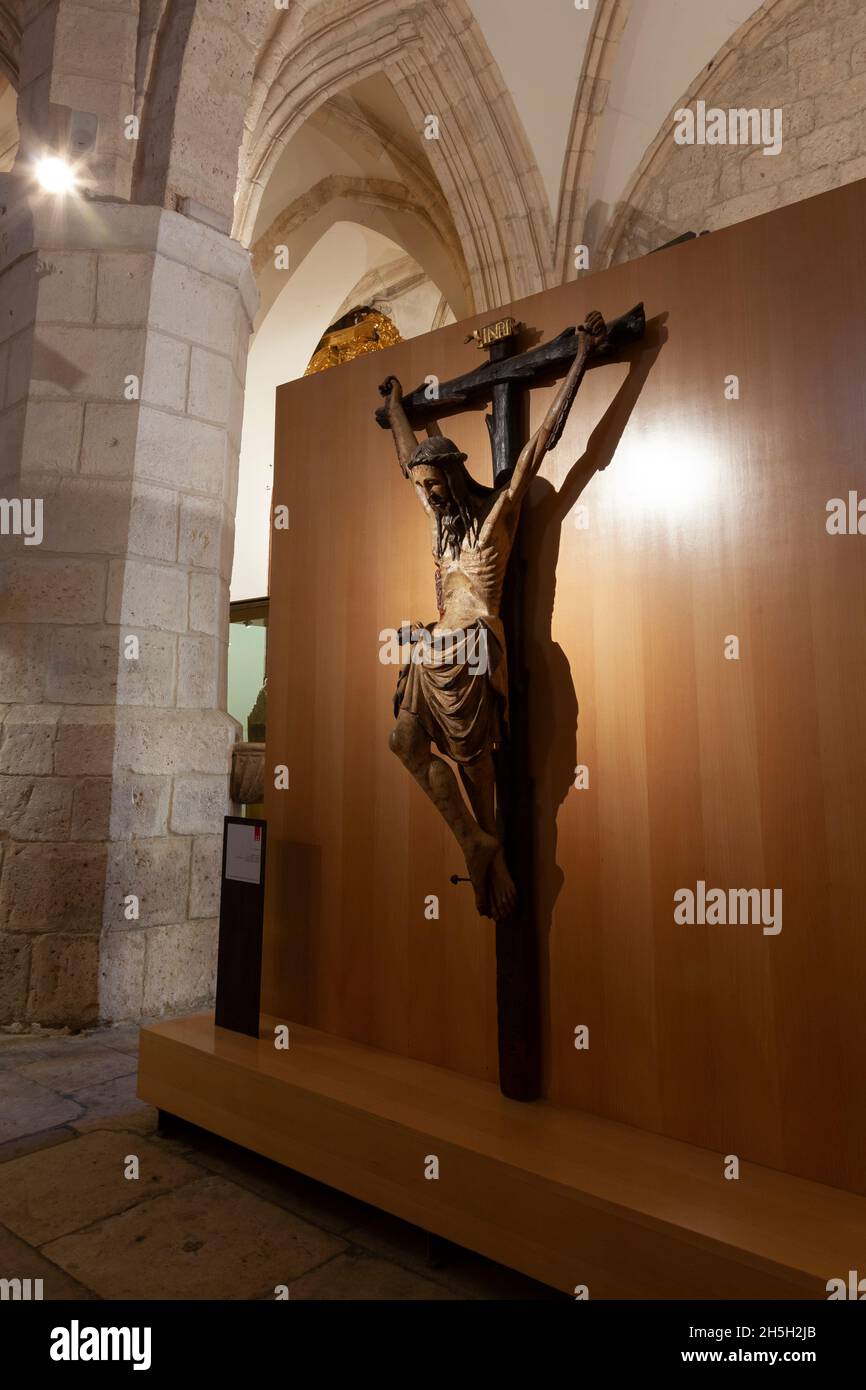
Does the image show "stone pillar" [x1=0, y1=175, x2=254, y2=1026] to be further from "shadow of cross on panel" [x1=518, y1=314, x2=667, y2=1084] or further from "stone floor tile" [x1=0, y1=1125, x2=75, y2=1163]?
"shadow of cross on panel" [x1=518, y1=314, x2=667, y2=1084]

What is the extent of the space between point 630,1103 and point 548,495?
1.59 meters

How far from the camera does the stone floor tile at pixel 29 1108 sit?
285cm

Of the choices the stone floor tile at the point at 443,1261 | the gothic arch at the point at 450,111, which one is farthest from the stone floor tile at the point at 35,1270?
the gothic arch at the point at 450,111

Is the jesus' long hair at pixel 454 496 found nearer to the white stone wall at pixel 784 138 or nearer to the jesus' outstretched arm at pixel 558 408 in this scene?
the jesus' outstretched arm at pixel 558 408

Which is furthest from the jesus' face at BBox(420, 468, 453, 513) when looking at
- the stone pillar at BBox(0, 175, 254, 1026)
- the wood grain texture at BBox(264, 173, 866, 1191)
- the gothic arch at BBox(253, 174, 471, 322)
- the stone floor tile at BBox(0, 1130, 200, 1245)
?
the gothic arch at BBox(253, 174, 471, 322)

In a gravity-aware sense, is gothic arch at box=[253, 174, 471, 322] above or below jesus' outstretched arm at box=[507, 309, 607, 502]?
above

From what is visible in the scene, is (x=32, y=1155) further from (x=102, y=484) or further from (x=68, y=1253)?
(x=102, y=484)

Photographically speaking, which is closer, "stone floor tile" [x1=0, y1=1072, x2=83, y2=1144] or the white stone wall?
"stone floor tile" [x1=0, y1=1072, x2=83, y2=1144]

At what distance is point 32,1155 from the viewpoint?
263 cm

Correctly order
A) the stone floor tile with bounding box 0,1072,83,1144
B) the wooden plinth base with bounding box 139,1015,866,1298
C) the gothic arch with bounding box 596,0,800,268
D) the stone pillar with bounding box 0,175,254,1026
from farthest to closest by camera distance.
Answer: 1. the gothic arch with bounding box 596,0,800,268
2. the stone pillar with bounding box 0,175,254,1026
3. the stone floor tile with bounding box 0,1072,83,1144
4. the wooden plinth base with bounding box 139,1015,866,1298

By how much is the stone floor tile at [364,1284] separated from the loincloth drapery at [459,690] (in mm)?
1177

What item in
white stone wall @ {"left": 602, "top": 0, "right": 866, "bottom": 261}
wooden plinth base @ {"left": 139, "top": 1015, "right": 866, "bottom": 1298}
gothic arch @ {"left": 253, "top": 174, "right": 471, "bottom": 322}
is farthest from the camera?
gothic arch @ {"left": 253, "top": 174, "right": 471, "bottom": 322}

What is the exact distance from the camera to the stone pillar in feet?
13.5

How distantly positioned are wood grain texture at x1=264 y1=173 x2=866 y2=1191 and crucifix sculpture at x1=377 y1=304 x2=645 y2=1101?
8 cm
